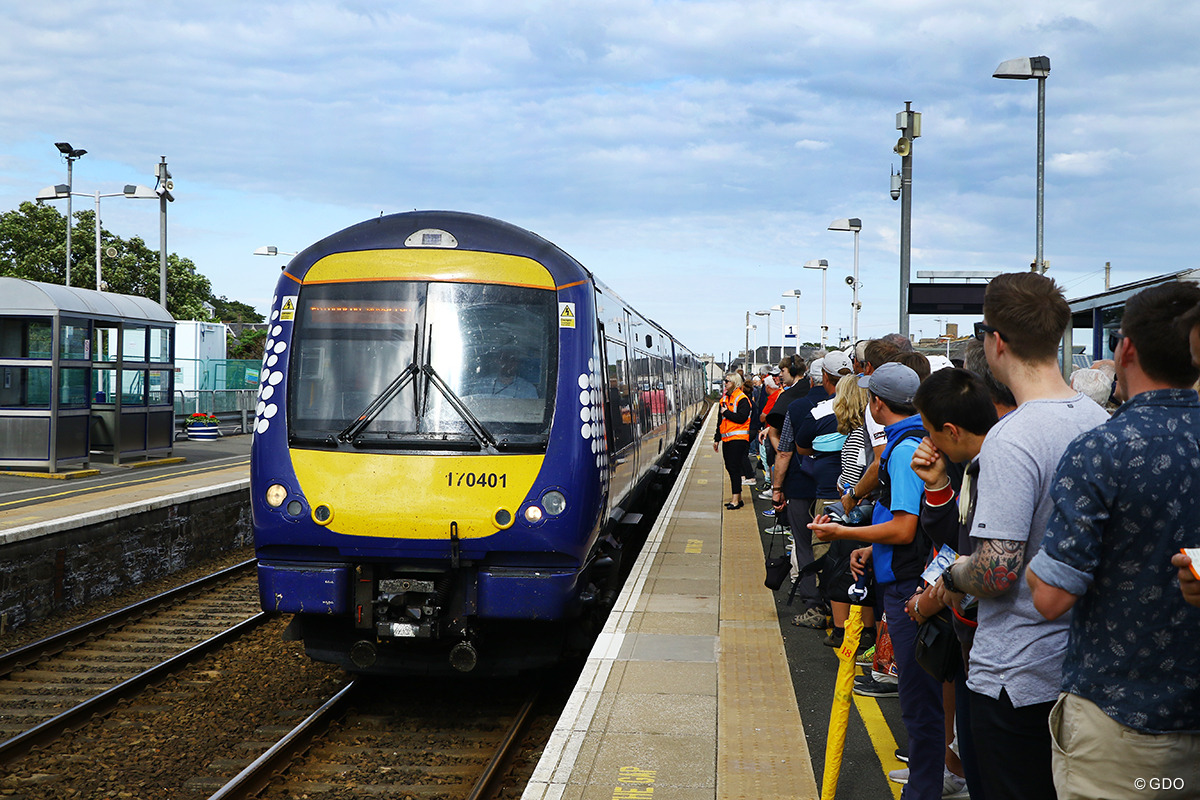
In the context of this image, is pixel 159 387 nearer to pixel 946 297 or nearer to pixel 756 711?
pixel 946 297

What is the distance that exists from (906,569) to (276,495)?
12.8 feet

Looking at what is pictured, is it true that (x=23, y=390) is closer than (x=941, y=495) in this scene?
No

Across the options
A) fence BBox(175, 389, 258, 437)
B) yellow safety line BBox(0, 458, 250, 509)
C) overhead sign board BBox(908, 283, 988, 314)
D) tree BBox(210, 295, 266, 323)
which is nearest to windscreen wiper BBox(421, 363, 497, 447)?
overhead sign board BBox(908, 283, 988, 314)

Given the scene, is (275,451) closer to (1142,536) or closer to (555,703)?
(555,703)

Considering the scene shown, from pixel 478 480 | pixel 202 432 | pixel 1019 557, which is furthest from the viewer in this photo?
pixel 202 432

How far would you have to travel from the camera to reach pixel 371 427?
6.69 meters

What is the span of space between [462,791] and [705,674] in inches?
59.8

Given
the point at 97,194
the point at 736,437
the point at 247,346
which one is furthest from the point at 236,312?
Result: the point at 736,437

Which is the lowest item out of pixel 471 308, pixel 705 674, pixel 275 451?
pixel 705 674

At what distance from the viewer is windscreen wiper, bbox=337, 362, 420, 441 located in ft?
21.8

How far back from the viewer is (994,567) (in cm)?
273

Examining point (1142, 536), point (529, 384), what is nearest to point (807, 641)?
point (529, 384)

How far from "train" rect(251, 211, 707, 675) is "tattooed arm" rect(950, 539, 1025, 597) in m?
3.87

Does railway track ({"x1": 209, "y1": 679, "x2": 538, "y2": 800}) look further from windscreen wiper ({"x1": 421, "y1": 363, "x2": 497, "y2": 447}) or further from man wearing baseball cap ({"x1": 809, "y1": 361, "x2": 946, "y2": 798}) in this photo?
man wearing baseball cap ({"x1": 809, "y1": 361, "x2": 946, "y2": 798})
